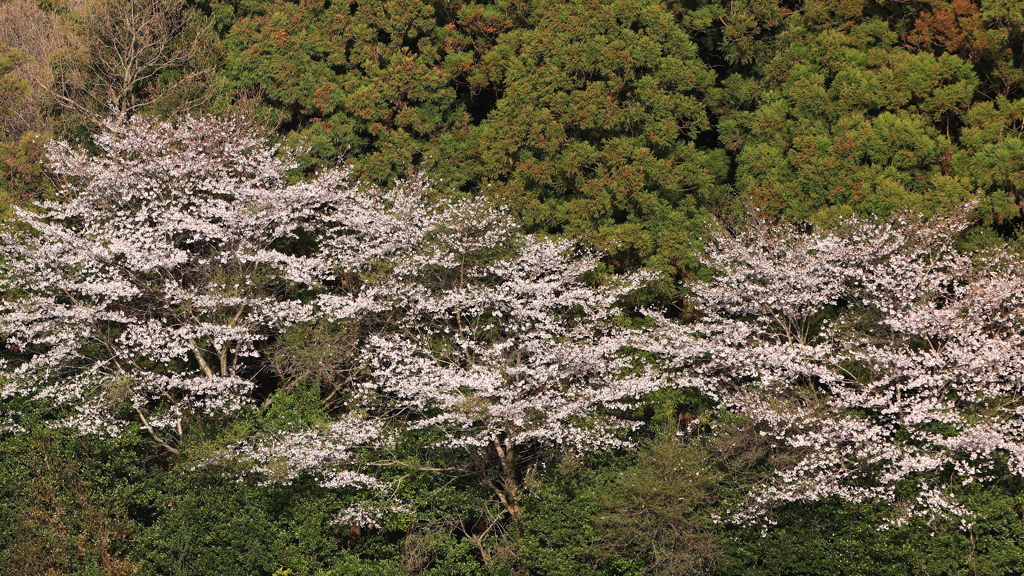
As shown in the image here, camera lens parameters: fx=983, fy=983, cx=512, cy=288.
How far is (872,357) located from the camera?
11844 millimetres

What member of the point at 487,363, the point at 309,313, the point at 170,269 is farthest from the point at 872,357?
the point at 170,269

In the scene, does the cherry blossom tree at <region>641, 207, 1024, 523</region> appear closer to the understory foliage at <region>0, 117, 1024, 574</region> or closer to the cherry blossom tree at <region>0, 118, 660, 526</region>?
the understory foliage at <region>0, 117, 1024, 574</region>

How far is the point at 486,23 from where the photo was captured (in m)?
17.2

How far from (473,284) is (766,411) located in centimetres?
Result: 431

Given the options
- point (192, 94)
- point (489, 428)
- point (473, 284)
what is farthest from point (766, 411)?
point (192, 94)

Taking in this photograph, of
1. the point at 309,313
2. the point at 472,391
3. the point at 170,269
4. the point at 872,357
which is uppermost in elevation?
the point at 872,357

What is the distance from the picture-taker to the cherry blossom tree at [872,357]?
11.3 m

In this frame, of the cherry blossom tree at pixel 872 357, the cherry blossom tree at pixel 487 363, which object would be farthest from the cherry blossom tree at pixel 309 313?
the cherry blossom tree at pixel 872 357

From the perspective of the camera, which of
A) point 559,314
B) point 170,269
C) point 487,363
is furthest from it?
point 170,269

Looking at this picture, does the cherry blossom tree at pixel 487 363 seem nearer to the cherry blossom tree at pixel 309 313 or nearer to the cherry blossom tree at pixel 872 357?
the cherry blossom tree at pixel 309 313

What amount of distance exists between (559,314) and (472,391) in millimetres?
1839

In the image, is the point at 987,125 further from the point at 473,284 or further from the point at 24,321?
the point at 24,321

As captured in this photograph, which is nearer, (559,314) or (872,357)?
(872,357)

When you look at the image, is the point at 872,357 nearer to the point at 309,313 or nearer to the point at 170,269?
the point at 309,313
